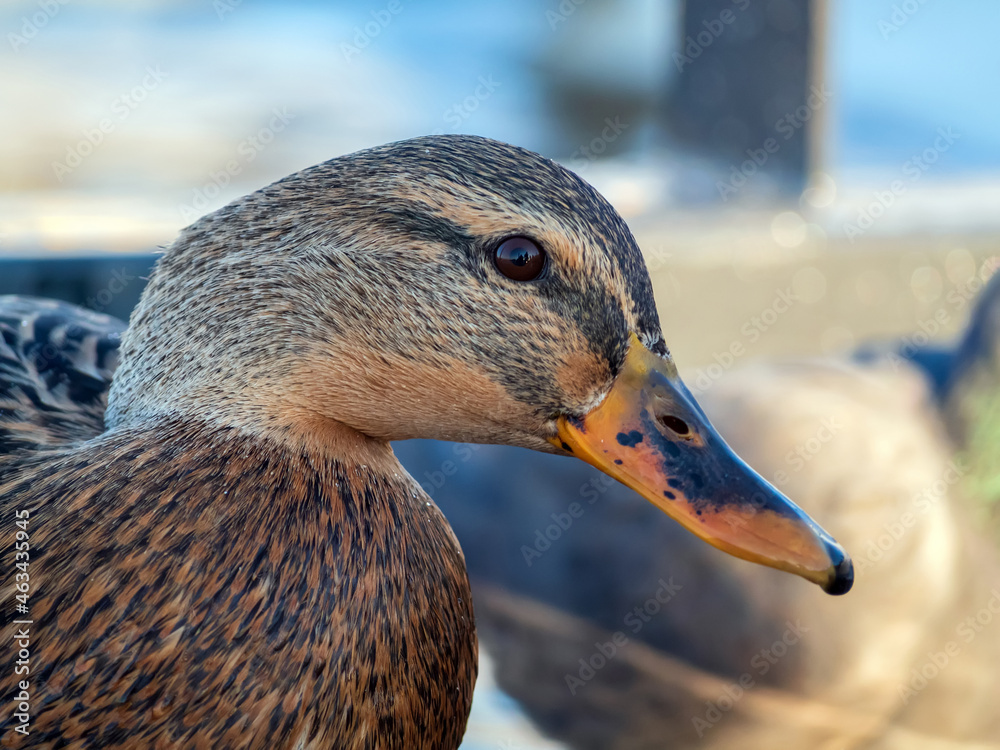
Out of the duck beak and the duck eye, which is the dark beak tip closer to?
the duck beak

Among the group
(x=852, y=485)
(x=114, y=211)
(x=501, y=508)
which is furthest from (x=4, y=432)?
(x=114, y=211)

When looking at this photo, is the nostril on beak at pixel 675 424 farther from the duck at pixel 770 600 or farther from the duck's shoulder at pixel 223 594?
the duck at pixel 770 600

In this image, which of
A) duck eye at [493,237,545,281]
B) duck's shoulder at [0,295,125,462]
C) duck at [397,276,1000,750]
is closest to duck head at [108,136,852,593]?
duck eye at [493,237,545,281]

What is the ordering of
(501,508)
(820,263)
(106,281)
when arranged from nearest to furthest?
(501,508) < (106,281) < (820,263)

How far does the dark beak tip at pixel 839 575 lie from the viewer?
48.6 inches

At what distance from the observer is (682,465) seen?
4.32 feet

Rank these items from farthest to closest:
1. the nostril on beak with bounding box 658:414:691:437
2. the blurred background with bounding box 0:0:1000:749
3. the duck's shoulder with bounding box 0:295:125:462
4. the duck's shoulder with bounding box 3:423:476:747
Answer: the blurred background with bounding box 0:0:1000:749 → the duck's shoulder with bounding box 0:295:125:462 → the nostril on beak with bounding box 658:414:691:437 → the duck's shoulder with bounding box 3:423:476:747

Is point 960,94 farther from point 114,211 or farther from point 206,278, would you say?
point 206,278

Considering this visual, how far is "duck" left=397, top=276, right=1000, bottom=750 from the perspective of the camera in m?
2.59

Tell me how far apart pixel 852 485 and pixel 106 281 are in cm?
219

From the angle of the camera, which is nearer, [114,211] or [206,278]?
[206,278]

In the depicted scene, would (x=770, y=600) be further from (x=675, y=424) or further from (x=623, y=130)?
(x=623, y=130)

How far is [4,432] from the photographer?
1519 mm

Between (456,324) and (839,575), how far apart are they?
0.53 meters
